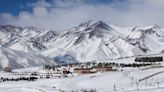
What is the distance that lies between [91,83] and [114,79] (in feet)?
42.6

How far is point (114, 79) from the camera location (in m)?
200

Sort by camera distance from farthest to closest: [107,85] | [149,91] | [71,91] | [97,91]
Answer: [107,85] < [71,91] < [97,91] < [149,91]

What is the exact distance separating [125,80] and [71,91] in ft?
113

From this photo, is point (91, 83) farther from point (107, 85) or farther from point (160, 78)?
point (160, 78)

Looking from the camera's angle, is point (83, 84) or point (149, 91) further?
point (83, 84)

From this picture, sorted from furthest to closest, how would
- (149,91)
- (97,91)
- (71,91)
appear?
1. (71,91)
2. (97,91)
3. (149,91)

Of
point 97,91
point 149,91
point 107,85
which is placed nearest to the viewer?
point 149,91

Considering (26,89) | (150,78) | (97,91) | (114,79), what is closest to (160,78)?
(150,78)

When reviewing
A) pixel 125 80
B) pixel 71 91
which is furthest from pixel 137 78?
pixel 71 91

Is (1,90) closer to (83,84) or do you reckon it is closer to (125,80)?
(83,84)

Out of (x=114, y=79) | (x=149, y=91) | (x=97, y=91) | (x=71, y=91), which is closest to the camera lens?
(x=149, y=91)

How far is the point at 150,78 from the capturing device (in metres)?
191

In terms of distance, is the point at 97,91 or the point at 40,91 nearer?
the point at 97,91

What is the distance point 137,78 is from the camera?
195 metres
